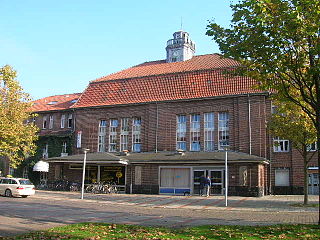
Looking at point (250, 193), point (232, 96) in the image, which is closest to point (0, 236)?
point (250, 193)

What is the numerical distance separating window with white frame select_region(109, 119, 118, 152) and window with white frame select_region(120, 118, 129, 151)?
696 millimetres

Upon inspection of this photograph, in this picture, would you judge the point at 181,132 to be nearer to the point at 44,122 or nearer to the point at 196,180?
the point at 196,180

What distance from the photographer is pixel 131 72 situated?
3866cm

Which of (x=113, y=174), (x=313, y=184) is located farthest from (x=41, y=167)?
(x=313, y=184)

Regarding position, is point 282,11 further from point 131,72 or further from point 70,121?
point 70,121

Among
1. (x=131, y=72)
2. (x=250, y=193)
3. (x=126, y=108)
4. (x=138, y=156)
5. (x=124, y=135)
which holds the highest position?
(x=131, y=72)

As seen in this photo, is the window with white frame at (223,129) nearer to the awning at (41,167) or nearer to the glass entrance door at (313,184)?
the glass entrance door at (313,184)

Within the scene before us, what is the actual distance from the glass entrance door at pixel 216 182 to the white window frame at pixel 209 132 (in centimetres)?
288

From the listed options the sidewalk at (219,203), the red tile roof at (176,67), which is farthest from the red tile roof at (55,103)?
the sidewalk at (219,203)

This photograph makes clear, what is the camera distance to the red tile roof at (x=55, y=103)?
40656 mm

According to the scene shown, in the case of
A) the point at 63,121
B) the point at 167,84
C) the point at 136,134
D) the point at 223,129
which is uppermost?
the point at 167,84

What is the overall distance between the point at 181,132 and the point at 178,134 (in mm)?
340

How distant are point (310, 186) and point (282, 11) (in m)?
22.3

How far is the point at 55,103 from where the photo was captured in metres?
42.7
